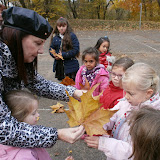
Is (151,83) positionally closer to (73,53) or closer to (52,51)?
(73,53)

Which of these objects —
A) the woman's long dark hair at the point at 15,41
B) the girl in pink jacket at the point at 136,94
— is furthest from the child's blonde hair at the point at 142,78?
the woman's long dark hair at the point at 15,41

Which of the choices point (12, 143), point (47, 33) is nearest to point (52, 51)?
point (47, 33)

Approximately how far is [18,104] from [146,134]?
0.99 metres

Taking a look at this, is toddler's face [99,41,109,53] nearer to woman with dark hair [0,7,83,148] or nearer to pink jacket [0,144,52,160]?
woman with dark hair [0,7,83,148]

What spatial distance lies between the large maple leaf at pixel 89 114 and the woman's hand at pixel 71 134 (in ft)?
0.23

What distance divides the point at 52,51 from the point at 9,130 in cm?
310

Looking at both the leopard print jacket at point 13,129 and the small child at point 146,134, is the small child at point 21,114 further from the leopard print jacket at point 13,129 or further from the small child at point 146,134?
the small child at point 146,134

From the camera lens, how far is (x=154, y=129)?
3.24 ft

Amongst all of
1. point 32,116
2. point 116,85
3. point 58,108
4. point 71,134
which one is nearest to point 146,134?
point 71,134

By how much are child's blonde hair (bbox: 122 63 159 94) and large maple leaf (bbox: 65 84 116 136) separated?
578 millimetres

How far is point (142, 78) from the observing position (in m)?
1.56

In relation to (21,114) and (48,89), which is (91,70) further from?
(21,114)

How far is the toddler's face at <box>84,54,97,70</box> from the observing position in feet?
9.71

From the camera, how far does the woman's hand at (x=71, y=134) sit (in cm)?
124
